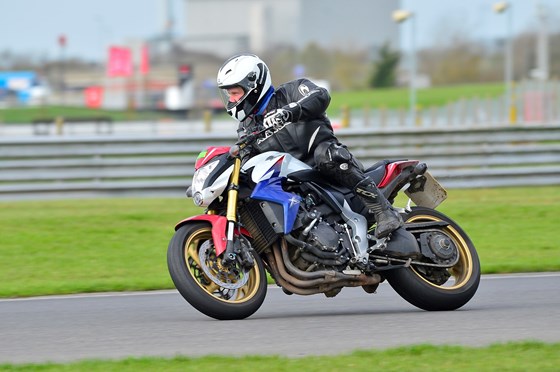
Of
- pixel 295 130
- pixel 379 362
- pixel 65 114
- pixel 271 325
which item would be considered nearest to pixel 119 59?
pixel 65 114

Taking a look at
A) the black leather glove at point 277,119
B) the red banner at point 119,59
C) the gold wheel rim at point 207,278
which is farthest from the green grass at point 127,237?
the red banner at point 119,59

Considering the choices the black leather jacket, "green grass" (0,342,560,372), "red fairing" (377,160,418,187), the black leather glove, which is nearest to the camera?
"green grass" (0,342,560,372)

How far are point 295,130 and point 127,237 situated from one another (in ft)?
17.5

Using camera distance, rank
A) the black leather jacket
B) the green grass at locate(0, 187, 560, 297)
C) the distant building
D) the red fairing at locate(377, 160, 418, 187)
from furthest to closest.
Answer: the distant building, the green grass at locate(0, 187, 560, 297), the red fairing at locate(377, 160, 418, 187), the black leather jacket

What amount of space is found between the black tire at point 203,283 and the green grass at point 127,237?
2.22 meters

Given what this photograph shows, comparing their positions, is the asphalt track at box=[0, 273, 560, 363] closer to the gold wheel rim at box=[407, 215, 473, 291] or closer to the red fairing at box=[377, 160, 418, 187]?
the gold wheel rim at box=[407, 215, 473, 291]

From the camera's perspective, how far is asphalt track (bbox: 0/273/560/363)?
5965 mm

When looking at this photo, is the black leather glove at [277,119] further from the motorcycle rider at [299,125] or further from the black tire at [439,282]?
the black tire at [439,282]

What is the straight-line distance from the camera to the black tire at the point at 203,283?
6.64 m

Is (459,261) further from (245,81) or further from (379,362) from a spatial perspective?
(379,362)

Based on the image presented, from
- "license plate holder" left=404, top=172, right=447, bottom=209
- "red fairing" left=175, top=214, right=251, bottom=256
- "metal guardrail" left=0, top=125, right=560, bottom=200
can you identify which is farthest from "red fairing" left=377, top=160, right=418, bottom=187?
"metal guardrail" left=0, top=125, right=560, bottom=200

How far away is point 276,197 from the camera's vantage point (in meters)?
6.95

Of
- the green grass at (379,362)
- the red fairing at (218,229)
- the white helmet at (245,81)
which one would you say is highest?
the white helmet at (245,81)

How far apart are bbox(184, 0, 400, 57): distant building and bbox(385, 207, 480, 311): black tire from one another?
99654mm
